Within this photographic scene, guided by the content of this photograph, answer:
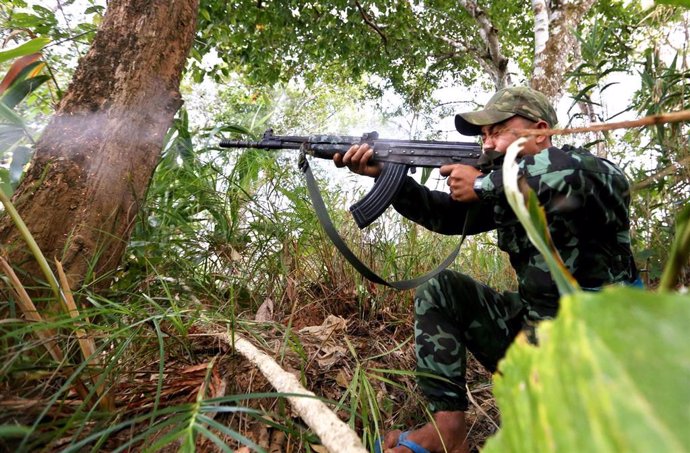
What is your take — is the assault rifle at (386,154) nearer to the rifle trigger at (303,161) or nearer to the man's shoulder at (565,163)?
the rifle trigger at (303,161)

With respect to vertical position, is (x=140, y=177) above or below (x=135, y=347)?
above

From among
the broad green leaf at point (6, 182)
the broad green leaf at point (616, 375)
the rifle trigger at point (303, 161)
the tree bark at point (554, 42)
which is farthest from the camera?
the tree bark at point (554, 42)

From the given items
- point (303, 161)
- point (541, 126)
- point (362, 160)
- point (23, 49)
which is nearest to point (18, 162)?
point (23, 49)

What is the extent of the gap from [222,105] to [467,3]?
6776 mm

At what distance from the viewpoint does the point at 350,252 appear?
1696 millimetres

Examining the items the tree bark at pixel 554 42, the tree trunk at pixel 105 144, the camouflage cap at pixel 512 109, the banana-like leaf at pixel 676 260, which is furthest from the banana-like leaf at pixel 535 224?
the tree bark at pixel 554 42

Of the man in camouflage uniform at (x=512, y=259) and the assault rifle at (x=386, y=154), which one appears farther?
the assault rifle at (x=386, y=154)

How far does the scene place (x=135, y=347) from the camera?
3.43 feet

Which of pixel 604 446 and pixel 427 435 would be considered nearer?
pixel 604 446

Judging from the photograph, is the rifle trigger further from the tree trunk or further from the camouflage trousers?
the camouflage trousers

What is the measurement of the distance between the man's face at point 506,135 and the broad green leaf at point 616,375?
155 centimetres

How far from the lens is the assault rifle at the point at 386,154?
1.75 m

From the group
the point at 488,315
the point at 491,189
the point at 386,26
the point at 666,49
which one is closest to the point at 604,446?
the point at 491,189

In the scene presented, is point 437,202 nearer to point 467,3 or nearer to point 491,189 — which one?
point 491,189
